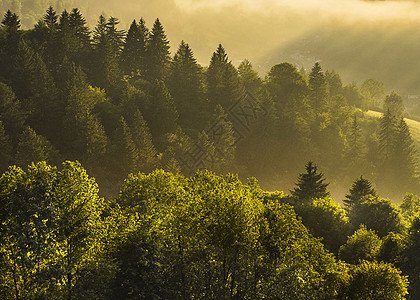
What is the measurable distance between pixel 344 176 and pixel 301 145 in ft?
58.4

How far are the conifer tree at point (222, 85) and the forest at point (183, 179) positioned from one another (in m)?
0.41

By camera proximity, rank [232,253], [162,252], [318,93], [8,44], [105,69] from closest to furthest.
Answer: [232,253] < [162,252] < [8,44] < [105,69] < [318,93]

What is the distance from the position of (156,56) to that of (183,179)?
5890cm

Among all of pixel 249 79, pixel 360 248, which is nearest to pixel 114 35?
pixel 249 79

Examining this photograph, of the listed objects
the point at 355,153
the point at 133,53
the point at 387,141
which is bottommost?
the point at 355,153

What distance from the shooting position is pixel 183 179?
49188 millimetres

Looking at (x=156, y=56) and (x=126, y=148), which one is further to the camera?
(x=156, y=56)

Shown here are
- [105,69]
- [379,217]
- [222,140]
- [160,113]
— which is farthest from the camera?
[222,140]

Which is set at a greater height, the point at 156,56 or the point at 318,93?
the point at 156,56

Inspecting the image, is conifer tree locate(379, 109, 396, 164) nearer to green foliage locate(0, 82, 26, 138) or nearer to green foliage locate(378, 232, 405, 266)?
green foliage locate(378, 232, 405, 266)

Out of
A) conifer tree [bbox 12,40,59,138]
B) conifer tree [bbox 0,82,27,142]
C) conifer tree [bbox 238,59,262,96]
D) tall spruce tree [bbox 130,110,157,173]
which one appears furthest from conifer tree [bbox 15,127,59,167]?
conifer tree [bbox 238,59,262,96]

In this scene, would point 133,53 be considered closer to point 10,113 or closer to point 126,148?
point 126,148

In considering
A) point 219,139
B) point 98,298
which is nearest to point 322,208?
point 98,298

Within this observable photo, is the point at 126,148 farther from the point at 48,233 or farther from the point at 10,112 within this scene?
the point at 48,233
